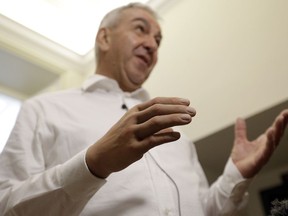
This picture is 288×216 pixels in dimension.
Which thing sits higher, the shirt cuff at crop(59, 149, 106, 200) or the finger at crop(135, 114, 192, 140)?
the finger at crop(135, 114, 192, 140)

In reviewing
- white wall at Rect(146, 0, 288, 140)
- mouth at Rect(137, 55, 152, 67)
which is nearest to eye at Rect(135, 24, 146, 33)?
mouth at Rect(137, 55, 152, 67)

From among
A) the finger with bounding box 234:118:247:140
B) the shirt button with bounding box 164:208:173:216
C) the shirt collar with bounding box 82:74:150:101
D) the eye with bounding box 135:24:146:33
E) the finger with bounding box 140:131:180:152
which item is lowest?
the shirt button with bounding box 164:208:173:216

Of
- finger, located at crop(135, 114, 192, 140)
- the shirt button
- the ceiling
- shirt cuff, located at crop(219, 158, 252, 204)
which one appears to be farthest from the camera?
the ceiling

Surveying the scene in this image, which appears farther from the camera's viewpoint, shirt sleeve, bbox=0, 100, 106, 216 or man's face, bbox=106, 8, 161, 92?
man's face, bbox=106, 8, 161, 92

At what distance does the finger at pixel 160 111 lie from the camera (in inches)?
19.0

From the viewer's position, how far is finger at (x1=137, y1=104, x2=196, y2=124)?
481 millimetres

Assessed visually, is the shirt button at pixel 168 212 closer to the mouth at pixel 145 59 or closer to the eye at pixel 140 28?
the mouth at pixel 145 59

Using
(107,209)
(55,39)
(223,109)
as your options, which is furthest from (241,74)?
(55,39)

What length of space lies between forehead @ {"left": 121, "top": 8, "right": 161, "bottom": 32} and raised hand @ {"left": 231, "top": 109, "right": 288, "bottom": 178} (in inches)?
16.6

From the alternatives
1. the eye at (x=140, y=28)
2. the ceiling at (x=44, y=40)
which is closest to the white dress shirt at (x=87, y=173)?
the eye at (x=140, y=28)

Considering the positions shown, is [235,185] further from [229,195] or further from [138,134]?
[138,134]

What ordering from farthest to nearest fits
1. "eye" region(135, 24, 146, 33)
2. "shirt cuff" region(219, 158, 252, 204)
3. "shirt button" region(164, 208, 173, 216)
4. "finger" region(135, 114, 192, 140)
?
"eye" region(135, 24, 146, 33) < "shirt cuff" region(219, 158, 252, 204) < "shirt button" region(164, 208, 173, 216) < "finger" region(135, 114, 192, 140)

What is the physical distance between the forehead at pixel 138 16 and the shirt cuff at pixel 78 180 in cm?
61

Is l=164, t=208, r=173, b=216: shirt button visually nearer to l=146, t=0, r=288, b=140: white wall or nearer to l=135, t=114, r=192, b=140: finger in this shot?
l=135, t=114, r=192, b=140: finger
